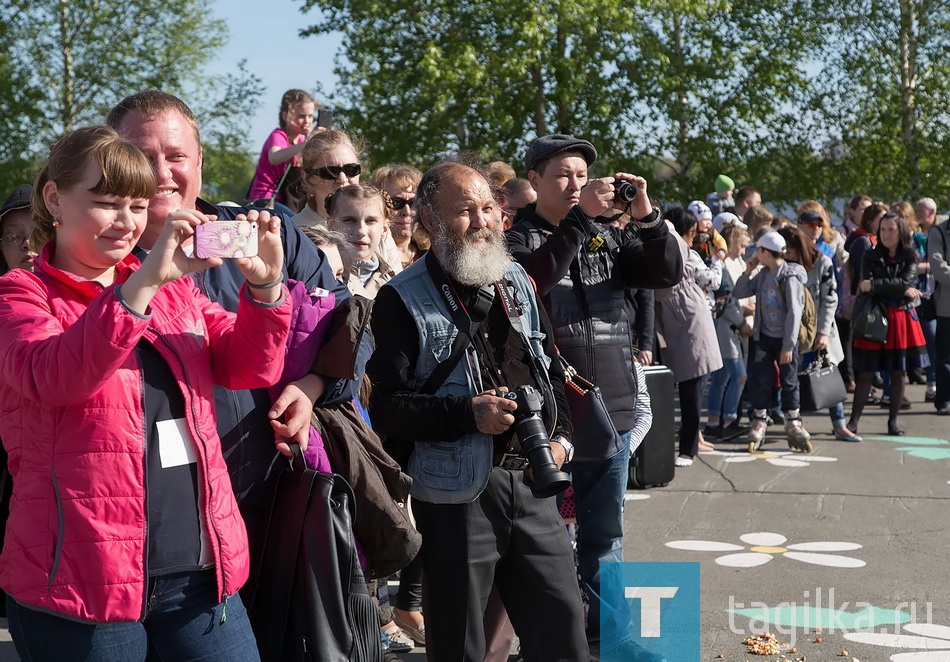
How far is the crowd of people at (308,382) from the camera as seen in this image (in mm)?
2164

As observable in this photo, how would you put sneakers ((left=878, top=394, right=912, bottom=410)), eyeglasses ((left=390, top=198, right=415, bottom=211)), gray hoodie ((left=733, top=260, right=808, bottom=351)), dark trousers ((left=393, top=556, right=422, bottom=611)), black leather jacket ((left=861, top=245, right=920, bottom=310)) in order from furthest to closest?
sneakers ((left=878, top=394, right=912, bottom=410)), black leather jacket ((left=861, top=245, right=920, bottom=310)), gray hoodie ((left=733, top=260, right=808, bottom=351)), eyeglasses ((left=390, top=198, right=415, bottom=211)), dark trousers ((left=393, top=556, right=422, bottom=611))

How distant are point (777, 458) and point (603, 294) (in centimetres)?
518

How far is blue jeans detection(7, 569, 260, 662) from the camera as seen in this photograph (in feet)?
7.17

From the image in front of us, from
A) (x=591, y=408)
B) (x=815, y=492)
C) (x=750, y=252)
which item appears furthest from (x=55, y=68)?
(x=591, y=408)

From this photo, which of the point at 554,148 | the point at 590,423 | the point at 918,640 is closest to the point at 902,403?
the point at 918,640

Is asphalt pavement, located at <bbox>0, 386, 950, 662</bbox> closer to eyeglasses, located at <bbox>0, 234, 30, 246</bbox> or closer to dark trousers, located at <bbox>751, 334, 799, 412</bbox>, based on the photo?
dark trousers, located at <bbox>751, 334, 799, 412</bbox>

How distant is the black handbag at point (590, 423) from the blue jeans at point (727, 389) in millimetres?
5941

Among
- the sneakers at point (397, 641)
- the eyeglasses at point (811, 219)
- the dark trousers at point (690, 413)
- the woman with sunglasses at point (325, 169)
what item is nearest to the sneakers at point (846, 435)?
the dark trousers at point (690, 413)

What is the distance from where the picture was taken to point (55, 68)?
95.5 ft

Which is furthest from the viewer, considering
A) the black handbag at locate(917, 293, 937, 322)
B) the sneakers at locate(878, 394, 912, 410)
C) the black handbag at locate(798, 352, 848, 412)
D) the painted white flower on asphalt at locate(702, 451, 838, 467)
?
the black handbag at locate(917, 293, 937, 322)

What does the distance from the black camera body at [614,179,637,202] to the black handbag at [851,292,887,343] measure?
680cm

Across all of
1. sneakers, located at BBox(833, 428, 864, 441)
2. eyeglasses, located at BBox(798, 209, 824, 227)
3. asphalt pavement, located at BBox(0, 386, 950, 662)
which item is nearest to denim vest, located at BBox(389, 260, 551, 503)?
asphalt pavement, located at BBox(0, 386, 950, 662)

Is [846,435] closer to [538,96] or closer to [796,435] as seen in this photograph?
[796,435]

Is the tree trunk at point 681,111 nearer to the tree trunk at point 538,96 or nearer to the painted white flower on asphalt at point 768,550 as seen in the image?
the tree trunk at point 538,96
